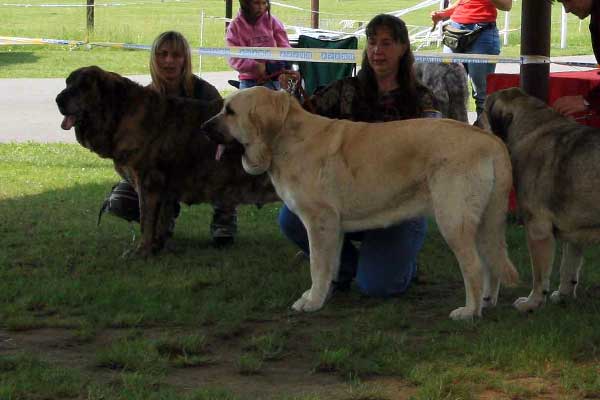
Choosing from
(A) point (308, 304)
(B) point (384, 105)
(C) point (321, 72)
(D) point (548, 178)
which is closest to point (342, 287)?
(A) point (308, 304)

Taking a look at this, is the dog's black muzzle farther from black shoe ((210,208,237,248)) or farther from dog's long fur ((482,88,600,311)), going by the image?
black shoe ((210,208,237,248))

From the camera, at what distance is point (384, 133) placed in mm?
4758

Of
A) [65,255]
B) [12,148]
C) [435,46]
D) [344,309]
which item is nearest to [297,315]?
[344,309]

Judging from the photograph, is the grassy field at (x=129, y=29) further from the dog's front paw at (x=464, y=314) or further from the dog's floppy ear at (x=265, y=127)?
the dog's front paw at (x=464, y=314)

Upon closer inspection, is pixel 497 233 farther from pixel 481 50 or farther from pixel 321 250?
pixel 481 50

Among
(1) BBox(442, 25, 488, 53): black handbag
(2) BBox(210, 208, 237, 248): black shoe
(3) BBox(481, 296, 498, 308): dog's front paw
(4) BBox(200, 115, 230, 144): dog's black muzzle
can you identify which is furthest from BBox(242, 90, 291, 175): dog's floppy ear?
(1) BBox(442, 25, 488, 53): black handbag

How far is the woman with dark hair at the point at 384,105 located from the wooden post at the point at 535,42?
5.61ft

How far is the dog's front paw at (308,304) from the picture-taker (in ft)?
16.3

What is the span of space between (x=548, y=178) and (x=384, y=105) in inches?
42.7

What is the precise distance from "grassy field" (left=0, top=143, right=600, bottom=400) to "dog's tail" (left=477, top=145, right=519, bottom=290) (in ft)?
0.77

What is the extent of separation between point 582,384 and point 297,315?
5.28ft

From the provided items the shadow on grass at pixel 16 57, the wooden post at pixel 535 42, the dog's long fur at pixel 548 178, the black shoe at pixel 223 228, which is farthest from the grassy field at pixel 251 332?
the shadow on grass at pixel 16 57

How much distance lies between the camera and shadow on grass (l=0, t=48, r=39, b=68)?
20922 millimetres

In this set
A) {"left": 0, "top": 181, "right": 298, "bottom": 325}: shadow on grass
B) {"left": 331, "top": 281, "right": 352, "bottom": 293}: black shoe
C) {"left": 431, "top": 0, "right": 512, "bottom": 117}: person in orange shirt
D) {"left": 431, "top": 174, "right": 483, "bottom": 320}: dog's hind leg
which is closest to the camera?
{"left": 431, "top": 174, "right": 483, "bottom": 320}: dog's hind leg
